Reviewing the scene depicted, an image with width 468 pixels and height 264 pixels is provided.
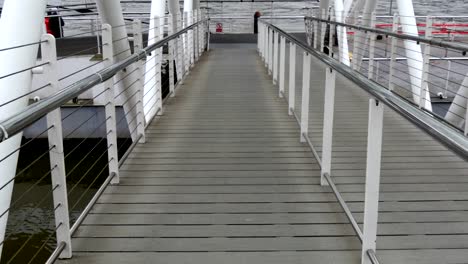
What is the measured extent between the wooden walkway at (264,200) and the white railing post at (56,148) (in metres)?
0.17

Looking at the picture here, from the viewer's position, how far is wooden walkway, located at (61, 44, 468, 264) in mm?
2715

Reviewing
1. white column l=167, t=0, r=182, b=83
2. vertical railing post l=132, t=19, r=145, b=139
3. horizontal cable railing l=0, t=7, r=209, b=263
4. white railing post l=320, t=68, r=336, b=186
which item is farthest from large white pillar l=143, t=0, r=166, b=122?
white railing post l=320, t=68, r=336, b=186

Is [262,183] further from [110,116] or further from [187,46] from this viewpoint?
[187,46]

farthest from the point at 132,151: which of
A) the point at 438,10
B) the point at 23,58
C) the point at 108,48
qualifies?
the point at 438,10

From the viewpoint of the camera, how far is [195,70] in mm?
10516

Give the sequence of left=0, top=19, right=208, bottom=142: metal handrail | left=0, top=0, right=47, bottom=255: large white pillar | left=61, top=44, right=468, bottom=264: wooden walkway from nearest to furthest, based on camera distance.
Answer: left=0, top=19, right=208, bottom=142: metal handrail → left=61, top=44, right=468, bottom=264: wooden walkway → left=0, top=0, right=47, bottom=255: large white pillar

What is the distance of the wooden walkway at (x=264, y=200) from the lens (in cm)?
271

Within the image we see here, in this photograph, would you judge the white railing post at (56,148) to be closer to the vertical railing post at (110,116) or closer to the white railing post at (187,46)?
the vertical railing post at (110,116)

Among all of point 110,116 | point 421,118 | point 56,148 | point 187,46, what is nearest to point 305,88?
point 110,116

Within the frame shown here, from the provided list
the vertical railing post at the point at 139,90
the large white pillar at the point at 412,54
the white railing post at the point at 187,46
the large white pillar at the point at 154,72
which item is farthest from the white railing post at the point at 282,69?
the white railing post at the point at 187,46

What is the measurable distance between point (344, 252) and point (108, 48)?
6.77 feet

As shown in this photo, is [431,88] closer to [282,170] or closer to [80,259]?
[282,170]

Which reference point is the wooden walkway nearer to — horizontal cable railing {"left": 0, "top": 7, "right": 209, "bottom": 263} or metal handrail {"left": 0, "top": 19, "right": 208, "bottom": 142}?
horizontal cable railing {"left": 0, "top": 7, "right": 209, "bottom": 263}

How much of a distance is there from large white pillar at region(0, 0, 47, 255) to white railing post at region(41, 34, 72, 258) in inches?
20.5
